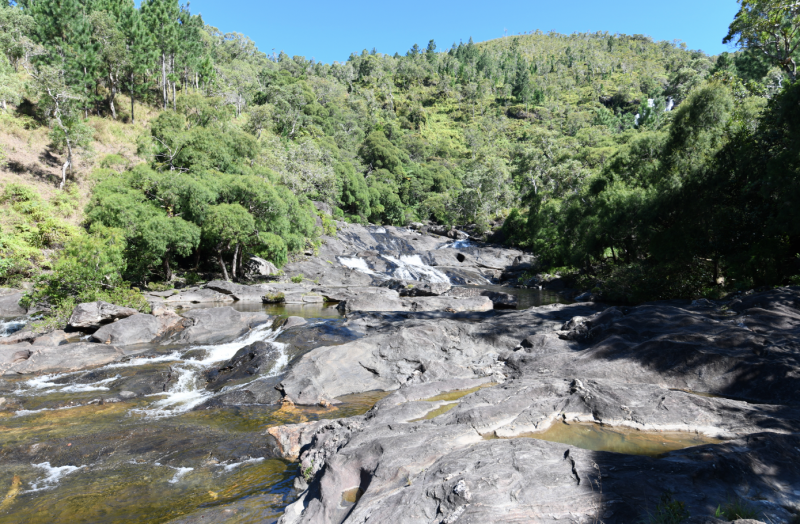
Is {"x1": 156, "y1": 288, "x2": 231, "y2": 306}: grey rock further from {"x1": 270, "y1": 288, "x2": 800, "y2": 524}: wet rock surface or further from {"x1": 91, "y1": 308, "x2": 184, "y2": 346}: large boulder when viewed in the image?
{"x1": 270, "y1": 288, "x2": 800, "y2": 524}: wet rock surface

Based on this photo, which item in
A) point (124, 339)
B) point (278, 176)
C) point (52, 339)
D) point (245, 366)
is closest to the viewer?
point (245, 366)

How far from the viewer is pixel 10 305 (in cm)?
2262

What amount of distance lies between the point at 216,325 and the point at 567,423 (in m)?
16.2

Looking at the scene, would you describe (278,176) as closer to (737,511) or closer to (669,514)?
(669,514)

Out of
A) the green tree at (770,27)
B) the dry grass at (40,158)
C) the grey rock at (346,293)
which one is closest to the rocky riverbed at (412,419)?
the grey rock at (346,293)

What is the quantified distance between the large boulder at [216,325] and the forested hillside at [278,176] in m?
4.75

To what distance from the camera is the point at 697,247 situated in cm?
1805

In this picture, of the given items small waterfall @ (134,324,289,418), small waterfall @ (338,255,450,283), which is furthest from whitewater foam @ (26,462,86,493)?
small waterfall @ (338,255,450,283)

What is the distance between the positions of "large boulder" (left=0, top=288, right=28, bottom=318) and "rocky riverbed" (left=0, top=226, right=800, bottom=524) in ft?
23.0

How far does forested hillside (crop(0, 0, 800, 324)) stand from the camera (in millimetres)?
18397

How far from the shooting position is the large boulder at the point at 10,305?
2191cm

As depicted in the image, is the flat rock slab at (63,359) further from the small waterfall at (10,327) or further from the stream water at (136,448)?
the small waterfall at (10,327)

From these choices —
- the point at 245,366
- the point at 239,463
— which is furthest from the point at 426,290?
the point at 239,463

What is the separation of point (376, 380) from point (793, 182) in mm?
16164
